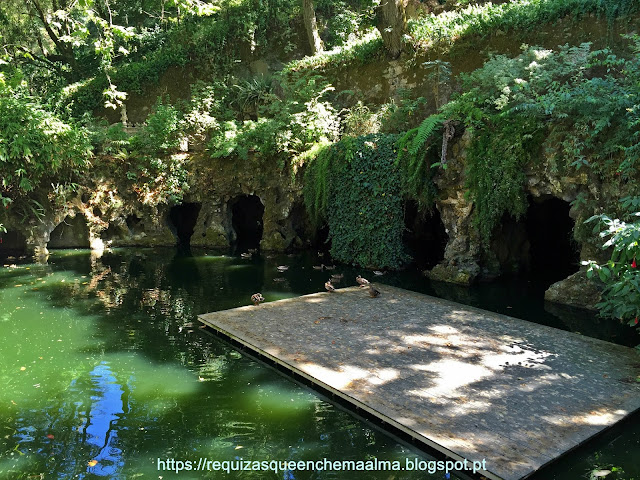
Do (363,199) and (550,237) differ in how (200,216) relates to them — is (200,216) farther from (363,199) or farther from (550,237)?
(550,237)

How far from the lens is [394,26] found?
634 inches

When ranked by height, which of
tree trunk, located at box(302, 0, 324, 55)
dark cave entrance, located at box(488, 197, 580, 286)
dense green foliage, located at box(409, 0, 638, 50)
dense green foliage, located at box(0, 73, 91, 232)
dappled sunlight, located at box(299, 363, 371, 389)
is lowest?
dappled sunlight, located at box(299, 363, 371, 389)

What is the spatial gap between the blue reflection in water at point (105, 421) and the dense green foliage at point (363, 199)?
23.8 ft

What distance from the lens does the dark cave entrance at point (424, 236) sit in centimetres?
1402

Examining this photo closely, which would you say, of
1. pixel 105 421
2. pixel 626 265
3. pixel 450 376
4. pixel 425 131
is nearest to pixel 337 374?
pixel 450 376

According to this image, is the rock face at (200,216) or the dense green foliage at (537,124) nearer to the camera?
the dense green foliage at (537,124)

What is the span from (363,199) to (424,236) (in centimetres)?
321

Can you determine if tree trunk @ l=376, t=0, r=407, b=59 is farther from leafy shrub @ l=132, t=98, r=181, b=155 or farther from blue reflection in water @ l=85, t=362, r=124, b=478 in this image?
blue reflection in water @ l=85, t=362, r=124, b=478

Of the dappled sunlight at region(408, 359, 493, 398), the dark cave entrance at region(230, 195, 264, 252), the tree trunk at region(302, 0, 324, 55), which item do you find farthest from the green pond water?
the tree trunk at region(302, 0, 324, 55)

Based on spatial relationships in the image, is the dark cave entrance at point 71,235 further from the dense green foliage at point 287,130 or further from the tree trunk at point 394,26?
the tree trunk at point 394,26

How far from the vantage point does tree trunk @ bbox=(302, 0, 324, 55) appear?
19266mm

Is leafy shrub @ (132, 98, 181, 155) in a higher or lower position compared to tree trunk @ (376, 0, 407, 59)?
lower

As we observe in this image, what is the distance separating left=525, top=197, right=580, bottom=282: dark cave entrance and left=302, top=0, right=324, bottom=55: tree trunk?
10522mm

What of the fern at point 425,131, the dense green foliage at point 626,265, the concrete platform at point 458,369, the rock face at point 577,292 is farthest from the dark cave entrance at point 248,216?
the dense green foliage at point 626,265
